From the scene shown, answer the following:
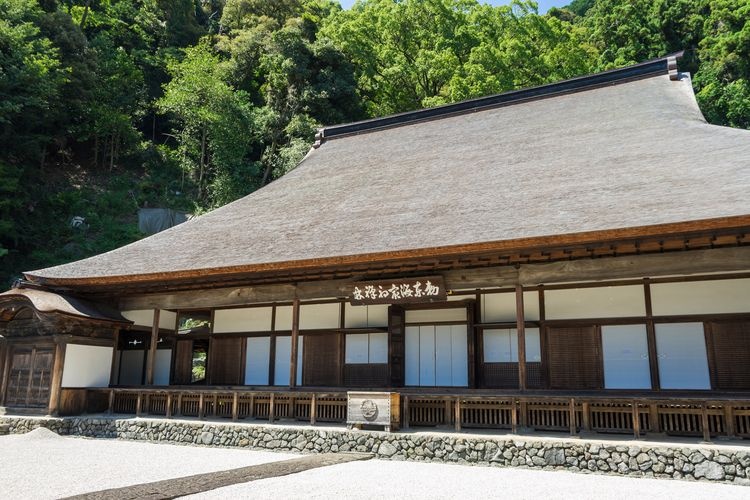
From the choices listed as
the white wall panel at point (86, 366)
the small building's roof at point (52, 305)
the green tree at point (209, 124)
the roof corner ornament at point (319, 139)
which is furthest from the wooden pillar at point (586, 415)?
the green tree at point (209, 124)

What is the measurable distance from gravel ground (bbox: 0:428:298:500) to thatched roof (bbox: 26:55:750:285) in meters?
2.92

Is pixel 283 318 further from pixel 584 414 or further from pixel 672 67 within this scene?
pixel 672 67

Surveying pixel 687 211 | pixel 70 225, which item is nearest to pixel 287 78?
pixel 70 225

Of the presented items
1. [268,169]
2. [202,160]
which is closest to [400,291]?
[268,169]

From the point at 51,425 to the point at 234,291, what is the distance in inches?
169

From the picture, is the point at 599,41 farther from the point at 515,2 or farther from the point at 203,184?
the point at 203,184

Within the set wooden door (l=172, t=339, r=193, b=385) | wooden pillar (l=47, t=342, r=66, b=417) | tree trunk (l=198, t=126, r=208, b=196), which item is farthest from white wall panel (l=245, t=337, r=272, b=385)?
tree trunk (l=198, t=126, r=208, b=196)

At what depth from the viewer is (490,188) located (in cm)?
1030

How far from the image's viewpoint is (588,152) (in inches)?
432

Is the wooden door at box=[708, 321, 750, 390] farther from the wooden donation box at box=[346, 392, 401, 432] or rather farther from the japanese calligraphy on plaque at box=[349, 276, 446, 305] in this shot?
the wooden donation box at box=[346, 392, 401, 432]

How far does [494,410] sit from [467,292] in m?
2.52

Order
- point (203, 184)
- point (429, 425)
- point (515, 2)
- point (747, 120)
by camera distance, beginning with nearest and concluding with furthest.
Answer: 1. point (429, 425)
2. point (747, 120)
3. point (203, 184)
4. point (515, 2)

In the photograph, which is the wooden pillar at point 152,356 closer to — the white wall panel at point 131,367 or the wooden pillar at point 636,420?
the white wall panel at point 131,367

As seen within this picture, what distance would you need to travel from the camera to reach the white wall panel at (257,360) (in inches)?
465
